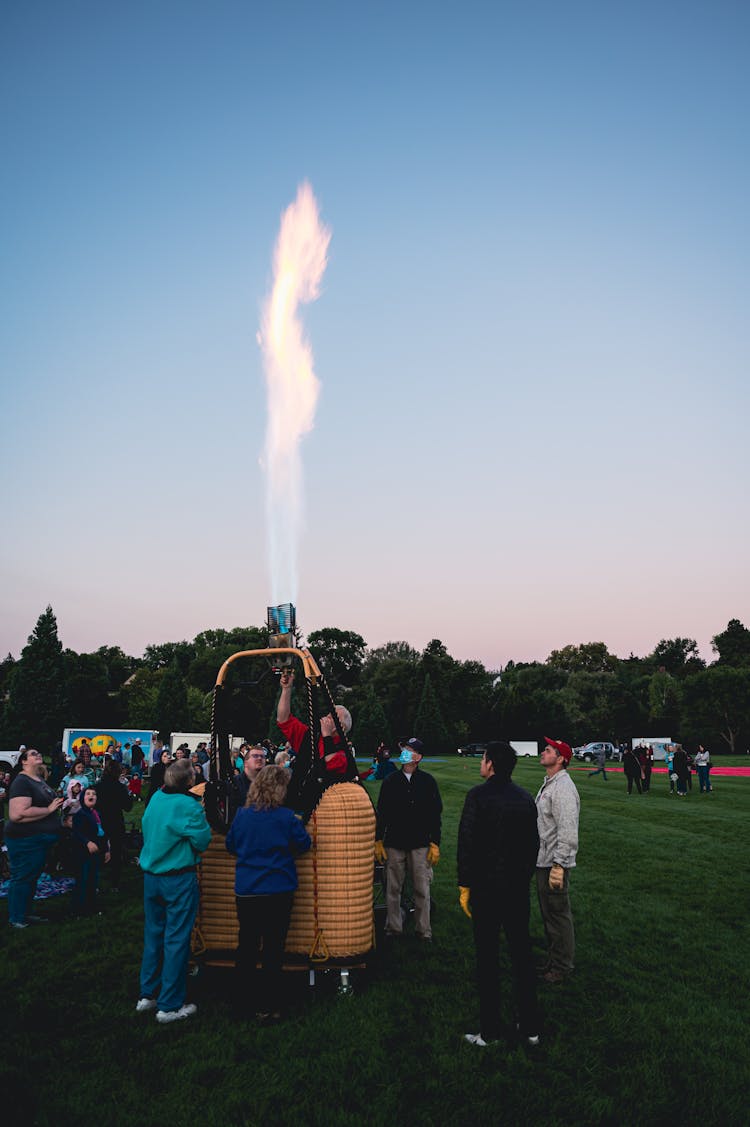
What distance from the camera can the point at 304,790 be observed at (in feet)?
20.5

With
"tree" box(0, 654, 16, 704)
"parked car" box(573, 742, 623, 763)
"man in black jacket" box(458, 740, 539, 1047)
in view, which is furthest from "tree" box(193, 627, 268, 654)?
"man in black jacket" box(458, 740, 539, 1047)

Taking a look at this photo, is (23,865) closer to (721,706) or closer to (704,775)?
(704,775)

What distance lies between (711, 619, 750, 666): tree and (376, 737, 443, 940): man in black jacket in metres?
102

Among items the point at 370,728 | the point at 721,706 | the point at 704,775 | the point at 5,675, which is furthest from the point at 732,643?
the point at 5,675

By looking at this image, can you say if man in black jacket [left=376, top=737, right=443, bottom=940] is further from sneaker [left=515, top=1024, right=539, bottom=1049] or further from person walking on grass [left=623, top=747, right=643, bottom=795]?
person walking on grass [left=623, top=747, right=643, bottom=795]

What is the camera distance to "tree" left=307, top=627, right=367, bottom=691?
94.4 metres

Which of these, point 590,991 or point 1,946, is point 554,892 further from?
point 1,946

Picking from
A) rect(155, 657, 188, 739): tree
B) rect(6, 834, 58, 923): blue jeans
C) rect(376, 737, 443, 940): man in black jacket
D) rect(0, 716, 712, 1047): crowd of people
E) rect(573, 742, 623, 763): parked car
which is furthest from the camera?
rect(155, 657, 188, 739): tree

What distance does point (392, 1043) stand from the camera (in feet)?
16.8

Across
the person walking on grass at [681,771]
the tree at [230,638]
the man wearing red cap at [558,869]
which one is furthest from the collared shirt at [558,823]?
the tree at [230,638]

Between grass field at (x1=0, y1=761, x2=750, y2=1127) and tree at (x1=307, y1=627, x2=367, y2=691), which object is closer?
grass field at (x1=0, y1=761, x2=750, y2=1127)

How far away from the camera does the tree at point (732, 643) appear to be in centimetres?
10025

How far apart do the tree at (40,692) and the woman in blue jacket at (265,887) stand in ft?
171

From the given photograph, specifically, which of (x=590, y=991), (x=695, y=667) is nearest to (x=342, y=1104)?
(x=590, y=991)
